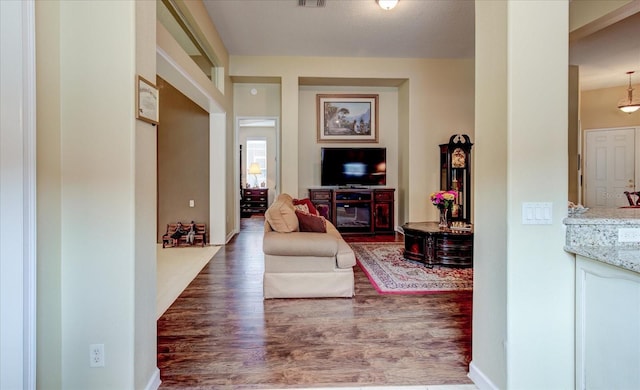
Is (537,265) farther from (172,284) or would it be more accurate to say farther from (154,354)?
(172,284)

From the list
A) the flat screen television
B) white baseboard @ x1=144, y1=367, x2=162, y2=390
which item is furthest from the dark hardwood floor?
the flat screen television

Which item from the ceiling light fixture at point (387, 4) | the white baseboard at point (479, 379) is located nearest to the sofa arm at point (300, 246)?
the white baseboard at point (479, 379)

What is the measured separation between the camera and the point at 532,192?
1.70m

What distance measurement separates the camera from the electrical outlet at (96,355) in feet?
5.52

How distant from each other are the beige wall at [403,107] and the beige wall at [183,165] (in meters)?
1.21

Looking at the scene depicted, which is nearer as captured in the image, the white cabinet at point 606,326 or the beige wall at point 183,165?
the white cabinet at point 606,326

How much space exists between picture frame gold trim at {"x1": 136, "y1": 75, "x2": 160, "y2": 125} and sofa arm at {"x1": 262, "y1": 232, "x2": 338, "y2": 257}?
1.61 metres

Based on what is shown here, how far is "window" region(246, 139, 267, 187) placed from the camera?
11070 millimetres

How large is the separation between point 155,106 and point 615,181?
363 inches

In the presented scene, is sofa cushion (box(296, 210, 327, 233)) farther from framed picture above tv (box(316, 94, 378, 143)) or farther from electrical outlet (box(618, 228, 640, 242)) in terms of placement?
framed picture above tv (box(316, 94, 378, 143))

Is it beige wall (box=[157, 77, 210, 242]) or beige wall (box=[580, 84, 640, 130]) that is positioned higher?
beige wall (box=[580, 84, 640, 130])

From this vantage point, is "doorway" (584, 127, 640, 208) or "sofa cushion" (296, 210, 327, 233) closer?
"sofa cushion" (296, 210, 327, 233)

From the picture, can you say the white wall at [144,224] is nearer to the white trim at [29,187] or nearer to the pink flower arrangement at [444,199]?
the white trim at [29,187]

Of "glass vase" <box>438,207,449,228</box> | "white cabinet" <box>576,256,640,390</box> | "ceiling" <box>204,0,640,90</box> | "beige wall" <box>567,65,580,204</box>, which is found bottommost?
"white cabinet" <box>576,256,640,390</box>
